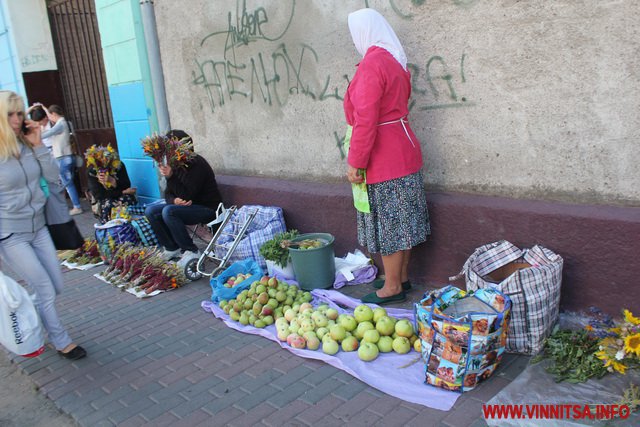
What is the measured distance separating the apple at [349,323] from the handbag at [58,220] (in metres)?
2.02

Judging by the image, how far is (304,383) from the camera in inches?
124

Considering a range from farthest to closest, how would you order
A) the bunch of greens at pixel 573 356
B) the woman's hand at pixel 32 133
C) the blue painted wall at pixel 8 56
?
the blue painted wall at pixel 8 56, the woman's hand at pixel 32 133, the bunch of greens at pixel 573 356

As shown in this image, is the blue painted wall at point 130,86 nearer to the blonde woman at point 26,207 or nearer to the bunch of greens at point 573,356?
the blonde woman at point 26,207

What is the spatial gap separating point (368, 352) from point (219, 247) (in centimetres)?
235

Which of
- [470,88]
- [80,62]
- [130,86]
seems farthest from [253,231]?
[80,62]

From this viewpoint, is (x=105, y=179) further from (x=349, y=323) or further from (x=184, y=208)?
(x=349, y=323)

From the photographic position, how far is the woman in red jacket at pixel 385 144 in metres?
3.57

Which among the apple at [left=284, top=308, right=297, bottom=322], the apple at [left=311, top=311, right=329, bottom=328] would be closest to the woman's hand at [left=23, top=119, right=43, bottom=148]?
the apple at [left=284, top=308, right=297, bottom=322]

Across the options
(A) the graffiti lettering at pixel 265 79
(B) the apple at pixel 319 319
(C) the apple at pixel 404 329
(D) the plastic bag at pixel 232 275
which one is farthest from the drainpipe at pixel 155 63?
(C) the apple at pixel 404 329

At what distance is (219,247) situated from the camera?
5145mm

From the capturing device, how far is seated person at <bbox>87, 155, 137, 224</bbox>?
6.63m

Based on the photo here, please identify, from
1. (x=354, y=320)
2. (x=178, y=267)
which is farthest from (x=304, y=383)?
(x=178, y=267)

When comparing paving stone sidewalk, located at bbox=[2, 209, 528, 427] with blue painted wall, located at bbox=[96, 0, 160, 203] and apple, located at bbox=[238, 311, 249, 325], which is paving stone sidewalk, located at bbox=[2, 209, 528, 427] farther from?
blue painted wall, located at bbox=[96, 0, 160, 203]

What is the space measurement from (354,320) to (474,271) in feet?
2.91
